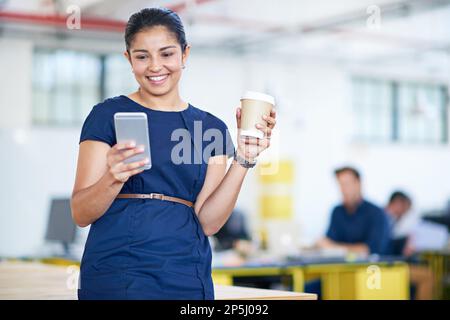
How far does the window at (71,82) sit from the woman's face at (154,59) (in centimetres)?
792

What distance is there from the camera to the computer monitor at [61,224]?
5.38m

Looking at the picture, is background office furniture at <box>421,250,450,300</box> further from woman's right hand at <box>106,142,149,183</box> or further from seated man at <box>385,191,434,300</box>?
woman's right hand at <box>106,142,149,183</box>

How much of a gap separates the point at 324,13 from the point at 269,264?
455 centimetres

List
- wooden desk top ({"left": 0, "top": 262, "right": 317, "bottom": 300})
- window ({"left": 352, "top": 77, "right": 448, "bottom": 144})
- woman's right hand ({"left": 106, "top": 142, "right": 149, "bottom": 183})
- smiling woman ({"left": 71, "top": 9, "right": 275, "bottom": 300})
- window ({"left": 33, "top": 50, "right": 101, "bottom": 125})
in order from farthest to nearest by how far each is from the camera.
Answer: window ({"left": 352, "top": 77, "right": 448, "bottom": 144}), window ({"left": 33, "top": 50, "right": 101, "bottom": 125}), wooden desk top ({"left": 0, "top": 262, "right": 317, "bottom": 300}), smiling woman ({"left": 71, "top": 9, "right": 275, "bottom": 300}), woman's right hand ({"left": 106, "top": 142, "right": 149, "bottom": 183})

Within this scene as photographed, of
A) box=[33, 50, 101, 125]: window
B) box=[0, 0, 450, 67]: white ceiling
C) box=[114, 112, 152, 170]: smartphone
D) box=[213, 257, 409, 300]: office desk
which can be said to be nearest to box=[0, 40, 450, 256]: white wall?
box=[33, 50, 101, 125]: window

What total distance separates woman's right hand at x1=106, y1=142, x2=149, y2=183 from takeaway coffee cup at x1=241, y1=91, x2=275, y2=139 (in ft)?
0.91

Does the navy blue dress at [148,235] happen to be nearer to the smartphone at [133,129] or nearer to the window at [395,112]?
the smartphone at [133,129]

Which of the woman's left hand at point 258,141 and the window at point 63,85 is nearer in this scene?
the woman's left hand at point 258,141

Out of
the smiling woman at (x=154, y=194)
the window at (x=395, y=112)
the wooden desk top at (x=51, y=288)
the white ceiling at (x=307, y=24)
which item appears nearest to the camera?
the smiling woman at (x=154, y=194)

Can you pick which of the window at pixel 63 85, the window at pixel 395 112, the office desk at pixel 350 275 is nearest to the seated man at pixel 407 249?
the office desk at pixel 350 275

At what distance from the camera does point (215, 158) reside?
1.77m

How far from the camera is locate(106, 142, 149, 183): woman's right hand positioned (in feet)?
4.77
